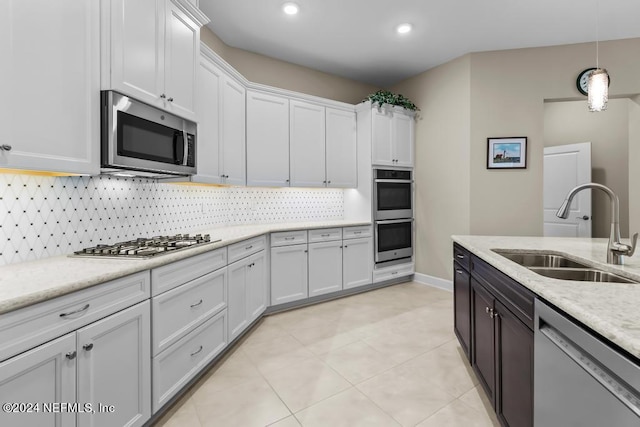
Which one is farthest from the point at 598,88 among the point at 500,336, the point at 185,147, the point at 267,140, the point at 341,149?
the point at 185,147

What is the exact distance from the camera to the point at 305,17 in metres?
3.09

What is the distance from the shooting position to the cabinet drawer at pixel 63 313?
39.4 inches

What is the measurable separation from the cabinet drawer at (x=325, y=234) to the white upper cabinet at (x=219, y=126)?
0.96 metres

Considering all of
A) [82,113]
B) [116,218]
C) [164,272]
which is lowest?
[164,272]

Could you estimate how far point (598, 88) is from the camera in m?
2.28

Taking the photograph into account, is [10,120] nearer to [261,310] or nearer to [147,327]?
[147,327]

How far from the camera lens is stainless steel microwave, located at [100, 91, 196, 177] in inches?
63.9

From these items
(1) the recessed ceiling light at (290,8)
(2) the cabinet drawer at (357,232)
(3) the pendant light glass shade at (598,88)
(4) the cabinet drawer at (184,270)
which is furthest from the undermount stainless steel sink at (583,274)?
(1) the recessed ceiling light at (290,8)

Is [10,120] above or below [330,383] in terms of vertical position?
above

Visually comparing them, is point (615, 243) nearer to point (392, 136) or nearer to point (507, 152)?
point (507, 152)

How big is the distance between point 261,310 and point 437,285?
95.8 inches

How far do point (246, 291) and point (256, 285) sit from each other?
221 millimetres

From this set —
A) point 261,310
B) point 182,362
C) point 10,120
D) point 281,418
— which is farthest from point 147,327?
point 261,310

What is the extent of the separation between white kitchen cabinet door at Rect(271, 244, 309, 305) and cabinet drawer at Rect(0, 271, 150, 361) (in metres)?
1.80
